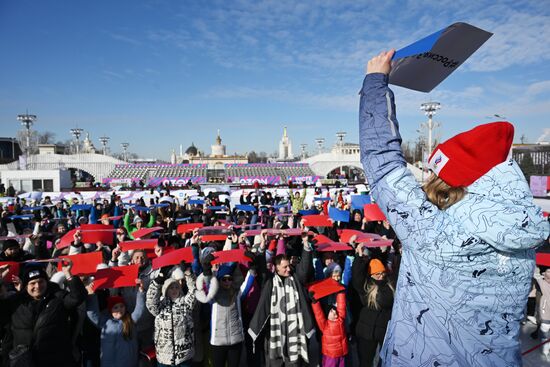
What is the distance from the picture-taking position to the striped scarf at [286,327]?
3940 millimetres

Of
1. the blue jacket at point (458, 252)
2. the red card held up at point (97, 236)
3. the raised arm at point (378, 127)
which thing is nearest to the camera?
the blue jacket at point (458, 252)

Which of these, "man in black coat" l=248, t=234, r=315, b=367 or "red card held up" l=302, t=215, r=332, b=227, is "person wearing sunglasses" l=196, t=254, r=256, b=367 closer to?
"man in black coat" l=248, t=234, r=315, b=367

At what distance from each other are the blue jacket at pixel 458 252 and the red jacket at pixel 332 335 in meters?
2.81

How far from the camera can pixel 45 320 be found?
130 inches

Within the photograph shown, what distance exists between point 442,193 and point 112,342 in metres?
3.71

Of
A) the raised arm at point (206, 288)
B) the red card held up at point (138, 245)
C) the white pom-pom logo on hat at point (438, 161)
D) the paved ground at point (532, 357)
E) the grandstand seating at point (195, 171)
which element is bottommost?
the paved ground at point (532, 357)

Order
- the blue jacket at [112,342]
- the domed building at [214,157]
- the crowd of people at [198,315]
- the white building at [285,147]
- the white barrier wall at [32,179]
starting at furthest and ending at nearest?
the white building at [285,147]
the domed building at [214,157]
the white barrier wall at [32,179]
the blue jacket at [112,342]
the crowd of people at [198,315]

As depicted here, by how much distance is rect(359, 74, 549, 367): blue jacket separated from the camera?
1.21 metres

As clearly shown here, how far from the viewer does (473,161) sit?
128 centimetres

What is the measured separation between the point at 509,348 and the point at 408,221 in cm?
58

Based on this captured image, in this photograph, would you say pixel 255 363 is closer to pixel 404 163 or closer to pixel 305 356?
pixel 305 356

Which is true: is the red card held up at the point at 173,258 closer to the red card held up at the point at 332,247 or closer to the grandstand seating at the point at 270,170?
the red card held up at the point at 332,247

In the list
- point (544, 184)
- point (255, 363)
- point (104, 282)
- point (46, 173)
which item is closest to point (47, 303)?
point (104, 282)

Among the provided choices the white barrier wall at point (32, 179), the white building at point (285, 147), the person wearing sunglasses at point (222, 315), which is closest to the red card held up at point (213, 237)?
the person wearing sunglasses at point (222, 315)
